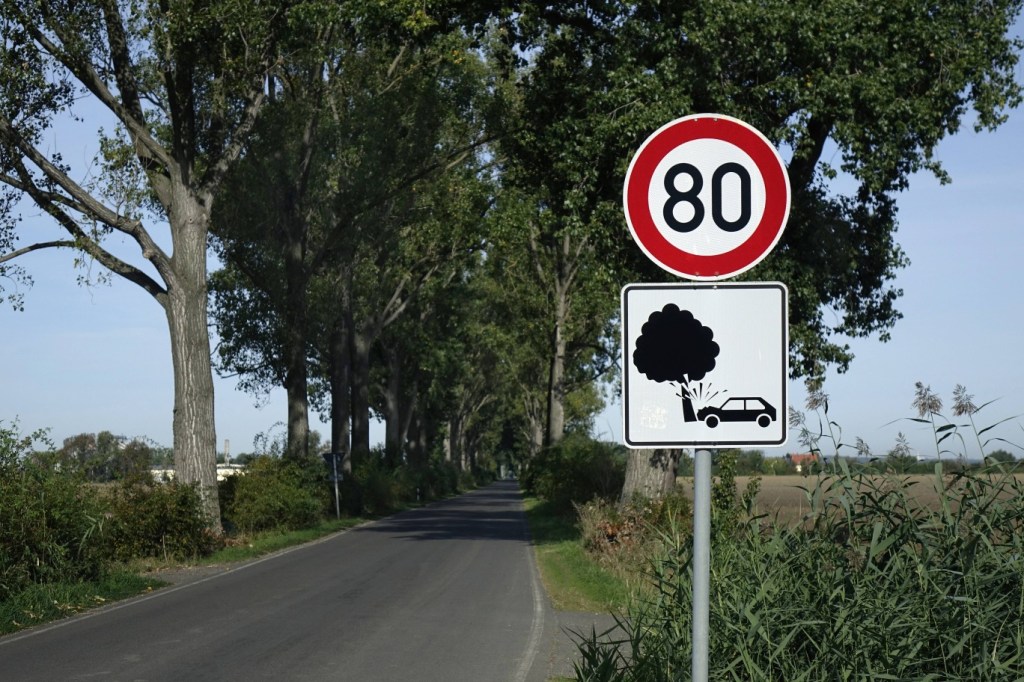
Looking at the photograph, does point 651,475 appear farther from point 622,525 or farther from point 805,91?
point 805,91

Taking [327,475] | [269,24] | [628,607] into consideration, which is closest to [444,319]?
[327,475]

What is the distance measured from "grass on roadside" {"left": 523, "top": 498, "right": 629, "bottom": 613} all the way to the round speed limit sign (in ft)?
21.2

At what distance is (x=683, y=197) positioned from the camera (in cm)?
472

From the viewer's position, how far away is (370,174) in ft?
115

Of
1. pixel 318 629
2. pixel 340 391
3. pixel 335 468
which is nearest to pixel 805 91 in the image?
pixel 318 629

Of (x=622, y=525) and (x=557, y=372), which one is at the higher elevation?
(x=557, y=372)

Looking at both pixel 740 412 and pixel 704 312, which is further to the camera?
pixel 704 312

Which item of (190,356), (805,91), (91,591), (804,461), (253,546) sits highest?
(805,91)

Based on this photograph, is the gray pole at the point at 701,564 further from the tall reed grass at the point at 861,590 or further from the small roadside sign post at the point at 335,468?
the small roadside sign post at the point at 335,468

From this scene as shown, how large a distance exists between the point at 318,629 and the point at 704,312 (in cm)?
1042

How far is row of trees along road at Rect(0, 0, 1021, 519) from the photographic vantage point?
816 inches

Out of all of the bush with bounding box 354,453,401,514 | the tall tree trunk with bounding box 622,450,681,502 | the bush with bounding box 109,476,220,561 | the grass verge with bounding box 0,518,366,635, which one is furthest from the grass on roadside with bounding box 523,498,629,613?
the bush with bounding box 354,453,401,514

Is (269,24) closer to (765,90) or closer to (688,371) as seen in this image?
(765,90)

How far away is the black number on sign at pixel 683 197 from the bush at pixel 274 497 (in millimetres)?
26672
